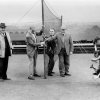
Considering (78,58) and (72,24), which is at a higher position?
(72,24)

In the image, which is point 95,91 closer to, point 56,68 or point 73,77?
point 73,77

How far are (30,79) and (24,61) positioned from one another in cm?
315

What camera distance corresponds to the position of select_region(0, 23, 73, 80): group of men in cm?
791

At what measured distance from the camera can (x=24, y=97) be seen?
6.29 m

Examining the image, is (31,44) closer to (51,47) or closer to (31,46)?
(31,46)

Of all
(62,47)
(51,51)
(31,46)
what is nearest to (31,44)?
(31,46)

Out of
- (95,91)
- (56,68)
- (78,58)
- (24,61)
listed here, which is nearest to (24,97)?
(95,91)

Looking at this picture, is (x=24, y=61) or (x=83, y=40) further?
(x=83, y=40)

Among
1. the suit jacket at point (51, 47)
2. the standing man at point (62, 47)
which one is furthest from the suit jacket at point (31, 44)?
the standing man at point (62, 47)

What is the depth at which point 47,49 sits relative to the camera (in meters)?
8.35

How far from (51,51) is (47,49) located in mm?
111

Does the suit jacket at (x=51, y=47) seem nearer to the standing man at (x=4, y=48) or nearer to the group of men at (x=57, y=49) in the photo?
the group of men at (x=57, y=49)

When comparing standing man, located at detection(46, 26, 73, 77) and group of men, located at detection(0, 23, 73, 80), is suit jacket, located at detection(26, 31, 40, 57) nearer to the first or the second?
group of men, located at detection(0, 23, 73, 80)

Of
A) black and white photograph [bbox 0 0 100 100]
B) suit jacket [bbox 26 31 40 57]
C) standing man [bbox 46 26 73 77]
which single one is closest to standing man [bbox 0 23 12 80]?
black and white photograph [bbox 0 0 100 100]
